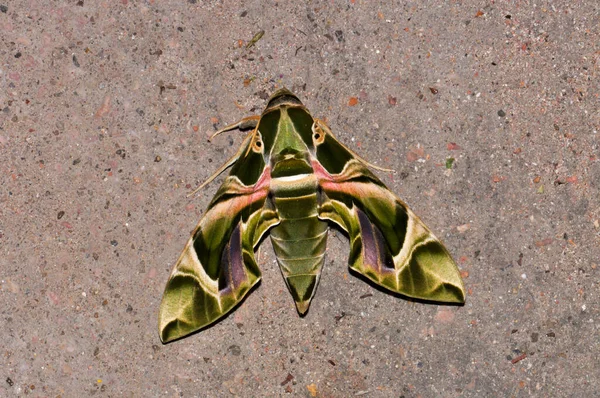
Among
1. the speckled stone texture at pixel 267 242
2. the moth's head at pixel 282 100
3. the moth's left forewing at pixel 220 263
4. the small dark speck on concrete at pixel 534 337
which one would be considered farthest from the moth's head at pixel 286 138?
the small dark speck on concrete at pixel 534 337

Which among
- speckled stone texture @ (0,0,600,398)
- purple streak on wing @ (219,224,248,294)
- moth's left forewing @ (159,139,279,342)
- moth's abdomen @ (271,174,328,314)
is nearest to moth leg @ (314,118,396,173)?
speckled stone texture @ (0,0,600,398)

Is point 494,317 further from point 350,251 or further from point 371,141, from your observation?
point 371,141

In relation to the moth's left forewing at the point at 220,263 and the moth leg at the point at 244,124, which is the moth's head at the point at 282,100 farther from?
the moth's left forewing at the point at 220,263

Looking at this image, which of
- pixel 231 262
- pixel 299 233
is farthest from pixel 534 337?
pixel 231 262

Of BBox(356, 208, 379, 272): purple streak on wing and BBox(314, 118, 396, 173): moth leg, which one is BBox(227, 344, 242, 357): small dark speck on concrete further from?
BBox(314, 118, 396, 173): moth leg

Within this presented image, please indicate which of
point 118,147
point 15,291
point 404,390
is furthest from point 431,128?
point 15,291

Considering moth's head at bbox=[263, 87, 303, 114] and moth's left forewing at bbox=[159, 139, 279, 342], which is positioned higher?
moth's head at bbox=[263, 87, 303, 114]

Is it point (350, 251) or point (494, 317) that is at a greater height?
point (350, 251)

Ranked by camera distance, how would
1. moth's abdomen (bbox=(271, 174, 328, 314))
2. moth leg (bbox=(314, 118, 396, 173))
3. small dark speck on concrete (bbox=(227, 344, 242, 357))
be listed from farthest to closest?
small dark speck on concrete (bbox=(227, 344, 242, 357)), moth leg (bbox=(314, 118, 396, 173)), moth's abdomen (bbox=(271, 174, 328, 314))

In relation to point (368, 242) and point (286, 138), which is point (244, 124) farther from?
point (368, 242)
